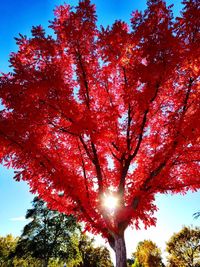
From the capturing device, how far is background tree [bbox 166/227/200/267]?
3762 centimetres

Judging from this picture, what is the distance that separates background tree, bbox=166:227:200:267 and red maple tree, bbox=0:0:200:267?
120 ft

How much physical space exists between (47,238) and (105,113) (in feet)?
128

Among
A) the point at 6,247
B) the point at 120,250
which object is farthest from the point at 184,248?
the point at 6,247

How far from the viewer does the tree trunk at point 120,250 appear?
6764 mm

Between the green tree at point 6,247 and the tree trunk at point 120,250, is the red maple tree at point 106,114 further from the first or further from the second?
the green tree at point 6,247

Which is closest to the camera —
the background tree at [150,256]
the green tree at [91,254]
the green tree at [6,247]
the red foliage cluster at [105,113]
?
the red foliage cluster at [105,113]

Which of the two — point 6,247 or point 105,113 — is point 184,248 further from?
point 6,247

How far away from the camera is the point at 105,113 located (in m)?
7.21

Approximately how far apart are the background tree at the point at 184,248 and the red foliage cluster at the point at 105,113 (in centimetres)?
3643

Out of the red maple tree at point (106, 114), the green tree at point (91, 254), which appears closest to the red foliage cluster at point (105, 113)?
the red maple tree at point (106, 114)

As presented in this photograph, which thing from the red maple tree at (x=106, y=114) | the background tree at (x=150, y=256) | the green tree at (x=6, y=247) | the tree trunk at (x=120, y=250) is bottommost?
the tree trunk at (x=120, y=250)

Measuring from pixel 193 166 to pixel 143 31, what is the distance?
450 centimetres

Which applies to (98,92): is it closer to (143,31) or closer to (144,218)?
(143,31)

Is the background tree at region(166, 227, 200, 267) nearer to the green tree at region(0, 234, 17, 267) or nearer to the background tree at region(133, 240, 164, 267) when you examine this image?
the background tree at region(133, 240, 164, 267)
